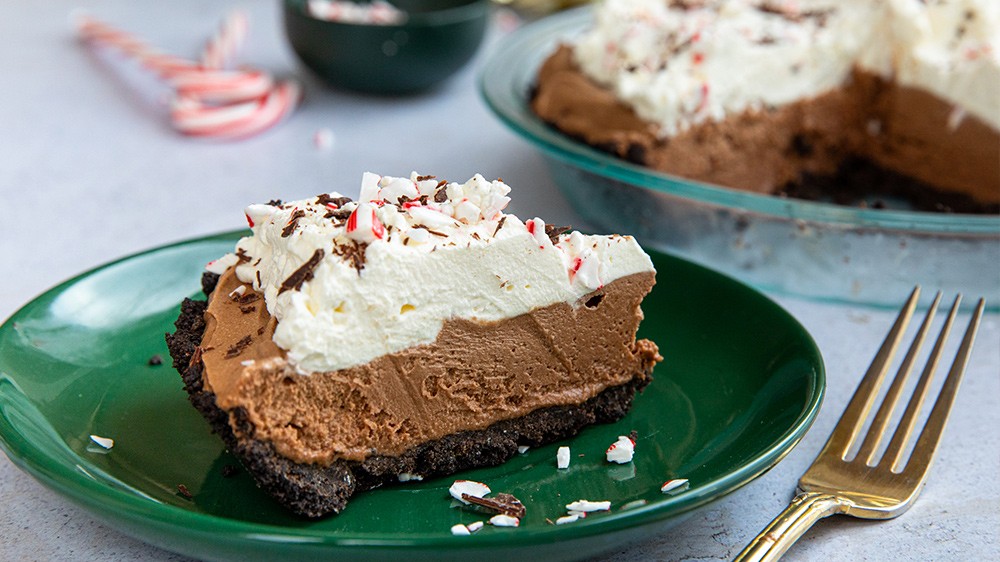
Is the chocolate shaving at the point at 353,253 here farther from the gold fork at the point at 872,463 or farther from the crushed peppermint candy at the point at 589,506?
the gold fork at the point at 872,463

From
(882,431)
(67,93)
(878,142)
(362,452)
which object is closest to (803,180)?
(878,142)

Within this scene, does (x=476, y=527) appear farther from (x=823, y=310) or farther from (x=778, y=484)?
(x=823, y=310)

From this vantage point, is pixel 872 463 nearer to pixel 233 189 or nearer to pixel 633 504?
pixel 633 504

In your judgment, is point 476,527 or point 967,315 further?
point 967,315

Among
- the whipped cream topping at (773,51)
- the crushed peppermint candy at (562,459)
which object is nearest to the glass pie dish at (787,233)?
the whipped cream topping at (773,51)

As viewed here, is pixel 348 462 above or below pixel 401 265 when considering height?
below

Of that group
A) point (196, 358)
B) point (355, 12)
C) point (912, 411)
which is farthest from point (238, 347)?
point (355, 12)
